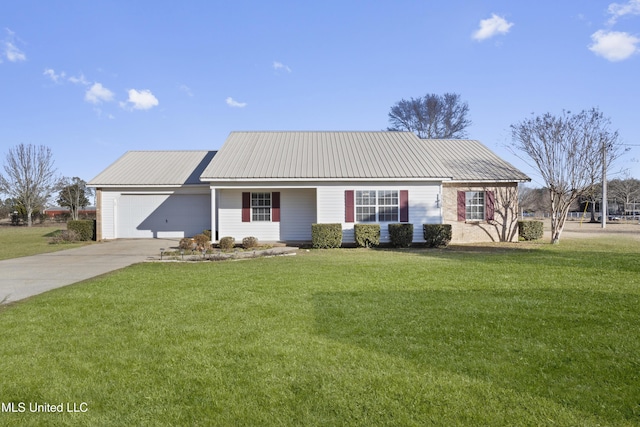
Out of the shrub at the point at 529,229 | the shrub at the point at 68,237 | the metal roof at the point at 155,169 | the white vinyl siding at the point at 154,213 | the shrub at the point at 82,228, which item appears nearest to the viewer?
A: the shrub at the point at 529,229

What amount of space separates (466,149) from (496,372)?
62.6 feet

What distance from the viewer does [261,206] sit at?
17.2 meters

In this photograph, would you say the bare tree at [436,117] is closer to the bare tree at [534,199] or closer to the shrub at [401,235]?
the bare tree at [534,199]

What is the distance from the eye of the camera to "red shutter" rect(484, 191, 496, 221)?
17.6m

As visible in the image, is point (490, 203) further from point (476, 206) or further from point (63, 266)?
point (63, 266)

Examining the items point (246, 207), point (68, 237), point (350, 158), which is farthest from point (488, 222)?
point (68, 237)

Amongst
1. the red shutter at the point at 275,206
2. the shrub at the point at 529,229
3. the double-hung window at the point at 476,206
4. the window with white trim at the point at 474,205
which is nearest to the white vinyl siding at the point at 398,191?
the double-hung window at the point at 476,206

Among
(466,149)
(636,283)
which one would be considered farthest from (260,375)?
(466,149)

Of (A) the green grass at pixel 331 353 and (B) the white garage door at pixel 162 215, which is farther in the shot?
(B) the white garage door at pixel 162 215

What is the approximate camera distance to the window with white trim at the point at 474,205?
57.9 ft

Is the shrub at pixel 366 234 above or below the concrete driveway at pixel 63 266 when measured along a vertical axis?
above

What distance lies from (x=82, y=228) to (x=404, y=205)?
1541 cm

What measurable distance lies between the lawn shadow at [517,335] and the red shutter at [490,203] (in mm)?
11642

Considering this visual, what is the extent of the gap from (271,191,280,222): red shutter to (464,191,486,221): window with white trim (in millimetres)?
8690
